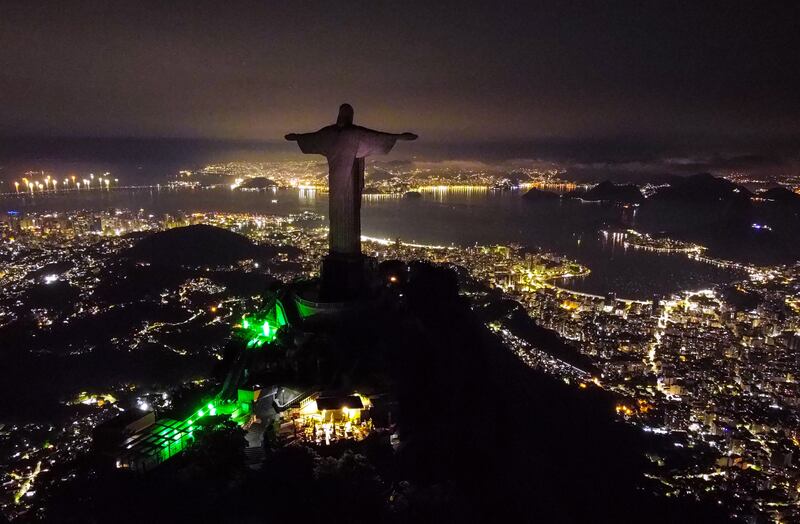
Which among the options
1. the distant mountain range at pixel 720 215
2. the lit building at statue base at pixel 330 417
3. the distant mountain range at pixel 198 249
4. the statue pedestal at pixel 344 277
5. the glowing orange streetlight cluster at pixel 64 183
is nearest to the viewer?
the lit building at statue base at pixel 330 417

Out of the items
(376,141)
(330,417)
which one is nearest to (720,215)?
(376,141)

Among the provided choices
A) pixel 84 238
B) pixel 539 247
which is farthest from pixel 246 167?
pixel 539 247

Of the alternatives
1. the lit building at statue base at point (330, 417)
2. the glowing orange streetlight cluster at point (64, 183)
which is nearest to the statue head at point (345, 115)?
the lit building at statue base at point (330, 417)

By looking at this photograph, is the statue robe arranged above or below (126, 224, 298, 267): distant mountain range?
above

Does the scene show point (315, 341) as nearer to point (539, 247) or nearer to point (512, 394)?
point (512, 394)

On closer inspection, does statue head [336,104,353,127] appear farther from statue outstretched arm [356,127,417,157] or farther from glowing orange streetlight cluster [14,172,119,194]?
glowing orange streetlight cluster [14,172,119,194]

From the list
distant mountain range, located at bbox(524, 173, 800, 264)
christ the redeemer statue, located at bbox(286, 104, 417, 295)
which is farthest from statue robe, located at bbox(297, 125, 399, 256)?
distant mountain range, located at bbox(524, 173, 800, 264)

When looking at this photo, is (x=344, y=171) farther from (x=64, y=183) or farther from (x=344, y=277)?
(x=64, y=183)

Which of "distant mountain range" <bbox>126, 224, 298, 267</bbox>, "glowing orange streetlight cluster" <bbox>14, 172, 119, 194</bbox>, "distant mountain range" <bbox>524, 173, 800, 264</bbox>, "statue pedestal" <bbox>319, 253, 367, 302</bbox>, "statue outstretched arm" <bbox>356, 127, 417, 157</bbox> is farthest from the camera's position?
"glowing orange streetlight cluster" <bbox>14, 172, 119, 194</bbox>

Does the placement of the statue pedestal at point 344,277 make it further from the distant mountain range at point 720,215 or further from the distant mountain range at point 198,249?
the distant mountain range at point 720,215
